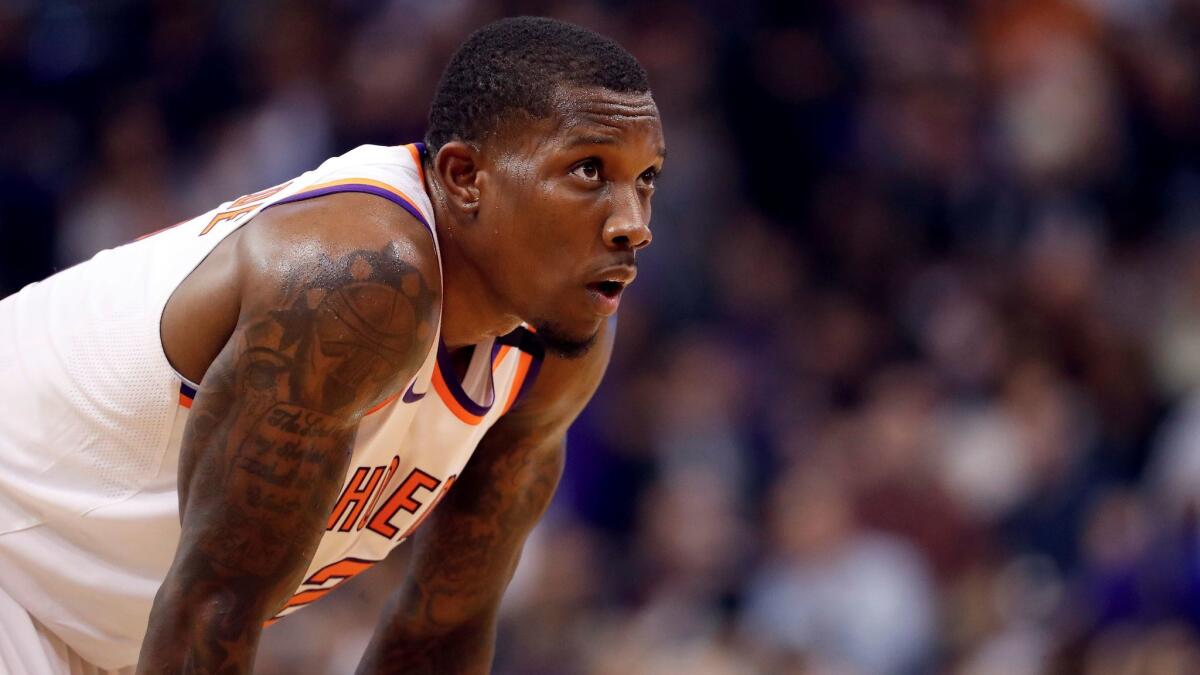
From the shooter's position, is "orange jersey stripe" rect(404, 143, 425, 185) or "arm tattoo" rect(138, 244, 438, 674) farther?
"orange jersey stripe" rect(404, 143, 425, 185)

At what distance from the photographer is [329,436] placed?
2.88 metres

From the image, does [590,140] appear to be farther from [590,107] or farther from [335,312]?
[335,312]

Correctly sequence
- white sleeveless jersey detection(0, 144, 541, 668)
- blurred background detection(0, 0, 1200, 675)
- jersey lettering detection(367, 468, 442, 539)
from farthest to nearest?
blurred background detection(0, 0, 1200, 675), jersey lettering detection(367, 468, 442, 539), white sleeveless jersey detection(0, 144, 541, 668)

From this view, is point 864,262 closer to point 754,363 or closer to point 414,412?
point 754,363

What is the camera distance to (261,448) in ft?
9.28

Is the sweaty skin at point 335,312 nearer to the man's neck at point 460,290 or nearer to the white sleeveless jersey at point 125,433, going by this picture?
the man's neck at point 460,290

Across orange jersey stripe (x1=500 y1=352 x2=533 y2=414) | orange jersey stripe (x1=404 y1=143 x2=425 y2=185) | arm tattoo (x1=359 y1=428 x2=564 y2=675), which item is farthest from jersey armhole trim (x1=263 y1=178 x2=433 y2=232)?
arm tattoo (x1=359 y1=428 x2=564 y2=675)

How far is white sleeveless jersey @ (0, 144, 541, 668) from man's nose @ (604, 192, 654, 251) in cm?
38

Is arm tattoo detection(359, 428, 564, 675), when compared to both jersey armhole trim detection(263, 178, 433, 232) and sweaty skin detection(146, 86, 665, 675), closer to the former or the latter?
sweaty skin detection(146, 86, 665, 675)

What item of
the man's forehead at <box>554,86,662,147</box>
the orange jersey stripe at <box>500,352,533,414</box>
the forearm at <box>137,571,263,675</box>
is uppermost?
the man's forehead at <box>554,86,662,147</box>

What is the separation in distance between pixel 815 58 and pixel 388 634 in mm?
6137

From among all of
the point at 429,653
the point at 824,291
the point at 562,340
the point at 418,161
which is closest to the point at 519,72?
the point at 418,161

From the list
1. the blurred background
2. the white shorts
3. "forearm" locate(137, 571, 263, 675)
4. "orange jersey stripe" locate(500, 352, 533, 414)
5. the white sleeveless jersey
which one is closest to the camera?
"forearm" locate(137, 571, 263, 675)

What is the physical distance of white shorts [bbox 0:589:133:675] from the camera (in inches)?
130
